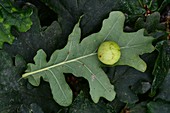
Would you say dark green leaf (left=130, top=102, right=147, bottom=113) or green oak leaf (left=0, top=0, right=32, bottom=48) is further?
dark green leaf (left=130, top=102, right=147, bottom=113)

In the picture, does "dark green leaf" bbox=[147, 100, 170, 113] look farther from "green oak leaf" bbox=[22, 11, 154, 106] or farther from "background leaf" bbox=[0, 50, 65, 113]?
"background leaf" bbox=[0, 50, 65, 113]

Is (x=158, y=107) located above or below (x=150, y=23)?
below

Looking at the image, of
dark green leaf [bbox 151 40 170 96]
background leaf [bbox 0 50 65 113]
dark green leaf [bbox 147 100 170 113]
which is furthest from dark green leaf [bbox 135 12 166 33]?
background leaf [bbox 0 50 65 113]

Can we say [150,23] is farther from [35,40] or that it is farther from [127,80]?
[35,40]

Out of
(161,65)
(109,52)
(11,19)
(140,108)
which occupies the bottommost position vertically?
(140,108)

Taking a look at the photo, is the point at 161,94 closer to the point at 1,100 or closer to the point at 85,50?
the point at 85,50

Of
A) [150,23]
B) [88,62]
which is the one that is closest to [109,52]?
[88,62]

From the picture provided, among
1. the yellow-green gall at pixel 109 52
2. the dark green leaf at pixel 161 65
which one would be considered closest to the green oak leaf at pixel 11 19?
the yellow-green gall at pixel 109 52
